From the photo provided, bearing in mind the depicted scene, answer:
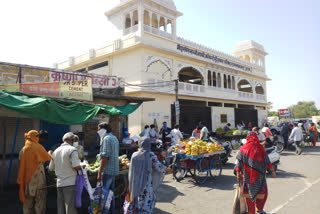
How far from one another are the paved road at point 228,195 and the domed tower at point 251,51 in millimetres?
24220

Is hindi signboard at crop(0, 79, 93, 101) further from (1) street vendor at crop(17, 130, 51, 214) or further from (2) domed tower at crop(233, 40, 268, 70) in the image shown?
(2) domed tower at crop(233, 40, 268, 70)

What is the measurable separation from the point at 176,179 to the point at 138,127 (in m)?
9.01

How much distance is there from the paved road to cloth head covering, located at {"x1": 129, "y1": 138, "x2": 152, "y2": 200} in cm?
130

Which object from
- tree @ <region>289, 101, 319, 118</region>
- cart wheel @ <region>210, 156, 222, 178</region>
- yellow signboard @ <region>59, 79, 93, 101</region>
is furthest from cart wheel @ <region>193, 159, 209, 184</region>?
tree @ <region>289, 101, 319, 118</region>

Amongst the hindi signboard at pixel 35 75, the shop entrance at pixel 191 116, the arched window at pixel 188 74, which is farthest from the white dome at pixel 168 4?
the hindi signboard at pixel 35 75

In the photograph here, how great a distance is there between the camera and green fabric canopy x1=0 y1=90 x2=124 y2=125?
4883 mm

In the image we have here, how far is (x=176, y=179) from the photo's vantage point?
23.3 ft

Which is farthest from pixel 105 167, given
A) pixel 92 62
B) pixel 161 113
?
pixel 92 62

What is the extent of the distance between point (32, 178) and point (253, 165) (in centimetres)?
383

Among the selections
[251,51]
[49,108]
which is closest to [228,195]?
[49,108]

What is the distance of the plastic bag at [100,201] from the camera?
13.0 ft

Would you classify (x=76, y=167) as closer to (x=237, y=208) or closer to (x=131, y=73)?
(x=237, y=208)

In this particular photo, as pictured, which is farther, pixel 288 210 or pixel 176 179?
pixel 176 179

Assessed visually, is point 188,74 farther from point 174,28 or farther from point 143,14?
point 143,14
